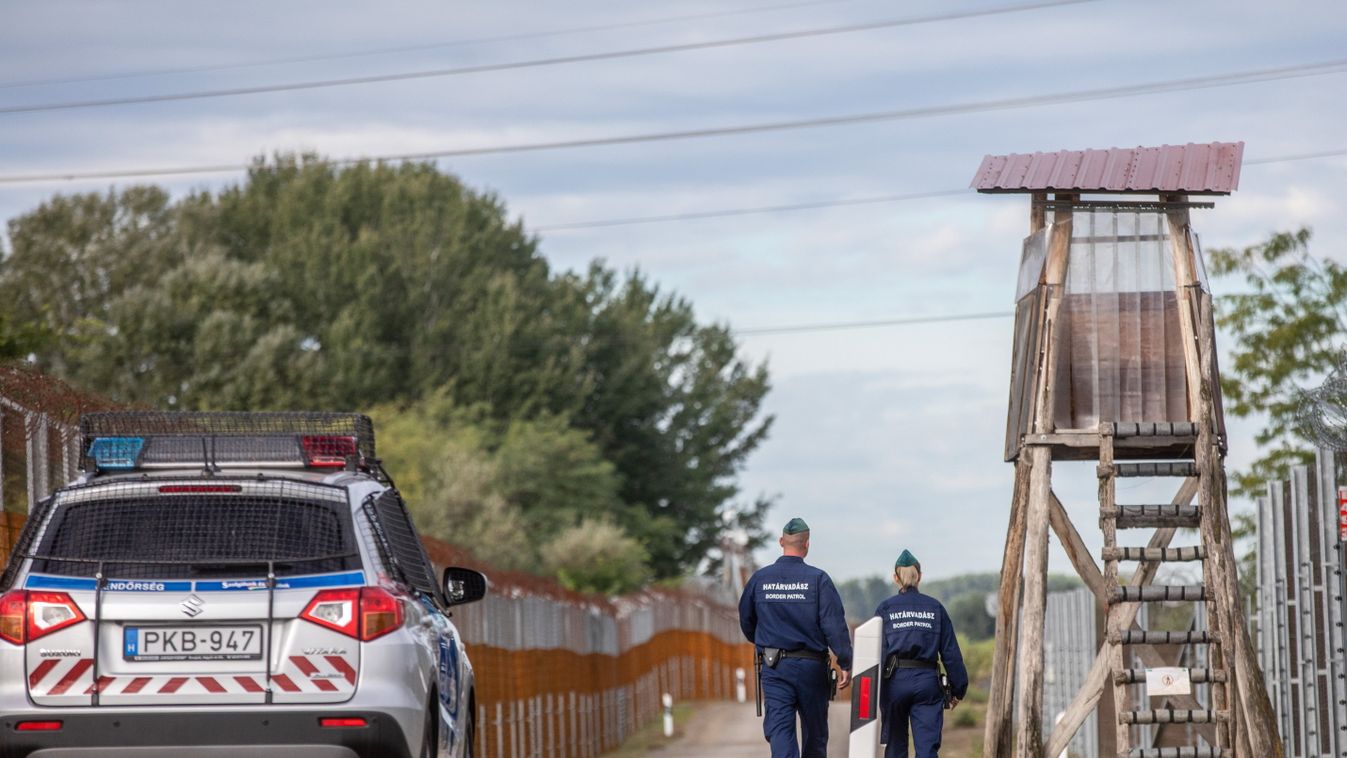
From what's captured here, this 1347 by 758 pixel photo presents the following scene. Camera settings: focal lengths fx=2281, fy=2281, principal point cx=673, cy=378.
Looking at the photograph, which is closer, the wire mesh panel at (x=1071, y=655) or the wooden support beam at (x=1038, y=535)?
the wooden support beam at (x=1038, y=535)

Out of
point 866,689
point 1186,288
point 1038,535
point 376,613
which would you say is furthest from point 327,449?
point 1186,288

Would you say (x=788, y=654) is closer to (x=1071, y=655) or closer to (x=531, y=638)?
(x=531, y=638)

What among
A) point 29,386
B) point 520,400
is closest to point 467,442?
point 520,400

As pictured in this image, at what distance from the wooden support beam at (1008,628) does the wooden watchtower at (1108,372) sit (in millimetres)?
16

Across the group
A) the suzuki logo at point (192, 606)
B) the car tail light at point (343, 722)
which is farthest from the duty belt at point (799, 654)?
the suzuki logo at point (192, 606)

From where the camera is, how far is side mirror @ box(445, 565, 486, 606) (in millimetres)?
12664

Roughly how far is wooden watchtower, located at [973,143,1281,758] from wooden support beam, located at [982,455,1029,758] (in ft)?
0.05

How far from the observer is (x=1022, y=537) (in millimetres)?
18125

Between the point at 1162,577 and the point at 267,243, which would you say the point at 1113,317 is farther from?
the point at 267,243

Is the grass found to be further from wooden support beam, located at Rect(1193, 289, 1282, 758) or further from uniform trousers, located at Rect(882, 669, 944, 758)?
uniform trousers, located at Rect(882, 669, 944, 758)

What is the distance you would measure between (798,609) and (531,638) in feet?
33.3

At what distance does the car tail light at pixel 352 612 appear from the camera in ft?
32.8

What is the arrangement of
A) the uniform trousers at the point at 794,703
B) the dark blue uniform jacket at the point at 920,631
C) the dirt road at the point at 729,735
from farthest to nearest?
the dirt road at the point at 729,735
the dark blue uniform jacket at the point at 920,631
the uniform trousers at the point at 794,703

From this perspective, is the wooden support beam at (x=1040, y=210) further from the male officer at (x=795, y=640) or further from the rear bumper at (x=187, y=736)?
the rear bumper at (x=187, y=736)
